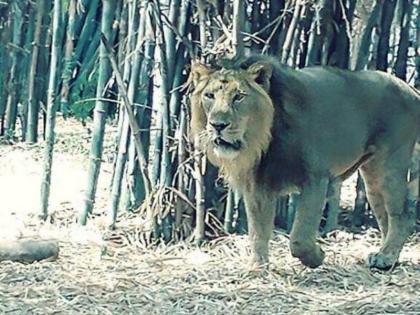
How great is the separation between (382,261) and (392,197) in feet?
1.02

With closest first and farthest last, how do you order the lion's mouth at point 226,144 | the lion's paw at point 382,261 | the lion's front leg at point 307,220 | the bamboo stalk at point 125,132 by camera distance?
the lion's mouth at point 226,144 → the lion's front leg at point 307,220 → the lion's paw at point 382,261 → the bamboo stalk at point 125,132

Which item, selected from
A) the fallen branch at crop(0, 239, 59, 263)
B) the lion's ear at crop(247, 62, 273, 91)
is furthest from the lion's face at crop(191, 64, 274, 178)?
the fallen branch at crop(0, 239, 59, 263)

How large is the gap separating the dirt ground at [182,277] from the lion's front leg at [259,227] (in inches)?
2.9

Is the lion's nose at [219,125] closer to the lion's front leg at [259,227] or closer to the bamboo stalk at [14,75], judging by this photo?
the lion's front leg at [259,227]

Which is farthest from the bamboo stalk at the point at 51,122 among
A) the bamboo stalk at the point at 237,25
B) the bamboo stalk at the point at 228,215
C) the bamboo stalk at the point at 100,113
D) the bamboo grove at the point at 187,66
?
the bamboo stalk at the point at 237,25

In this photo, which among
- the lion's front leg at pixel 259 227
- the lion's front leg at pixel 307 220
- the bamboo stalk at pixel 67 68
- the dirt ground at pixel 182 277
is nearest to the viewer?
the dirt ground at pixel 182 277

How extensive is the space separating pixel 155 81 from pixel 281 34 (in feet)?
2.20

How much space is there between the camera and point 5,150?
7.91 metres

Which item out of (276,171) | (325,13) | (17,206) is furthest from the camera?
(17,206)

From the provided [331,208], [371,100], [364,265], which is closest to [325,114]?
[371,100]

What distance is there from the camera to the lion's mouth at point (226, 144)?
4180mm

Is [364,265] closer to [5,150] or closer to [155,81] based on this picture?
[155,81]

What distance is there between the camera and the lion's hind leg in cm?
484

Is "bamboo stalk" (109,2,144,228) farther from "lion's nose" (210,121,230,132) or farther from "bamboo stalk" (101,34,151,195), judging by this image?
"lion's nose" (210,121,230,132)
